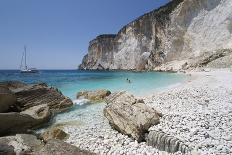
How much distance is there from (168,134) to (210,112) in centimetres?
223

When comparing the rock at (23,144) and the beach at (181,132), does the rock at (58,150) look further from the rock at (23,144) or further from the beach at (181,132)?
the beach at (181,132)

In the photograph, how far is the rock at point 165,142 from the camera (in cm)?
600

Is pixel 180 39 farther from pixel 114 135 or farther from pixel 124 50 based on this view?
pixel 114 135

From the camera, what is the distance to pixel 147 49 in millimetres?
66062

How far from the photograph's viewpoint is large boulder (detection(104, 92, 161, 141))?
734 centimetres

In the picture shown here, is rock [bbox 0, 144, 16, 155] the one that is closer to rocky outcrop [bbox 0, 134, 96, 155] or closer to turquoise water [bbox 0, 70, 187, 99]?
rocky outcrop [bbox 0, 134, 96, 155]

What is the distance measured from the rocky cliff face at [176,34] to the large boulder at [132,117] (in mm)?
37167

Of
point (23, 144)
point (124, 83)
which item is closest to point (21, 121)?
point (23, 144)

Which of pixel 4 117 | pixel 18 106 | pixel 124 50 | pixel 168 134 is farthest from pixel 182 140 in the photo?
pixel 124 50

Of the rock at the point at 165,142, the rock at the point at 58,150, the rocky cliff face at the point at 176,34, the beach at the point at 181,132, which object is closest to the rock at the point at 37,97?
the beach at the point at 181,132

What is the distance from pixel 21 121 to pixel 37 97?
13.2ft

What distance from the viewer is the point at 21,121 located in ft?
29.8

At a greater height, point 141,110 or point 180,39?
point 180,39

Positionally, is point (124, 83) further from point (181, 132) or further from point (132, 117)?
point (181, 132)
